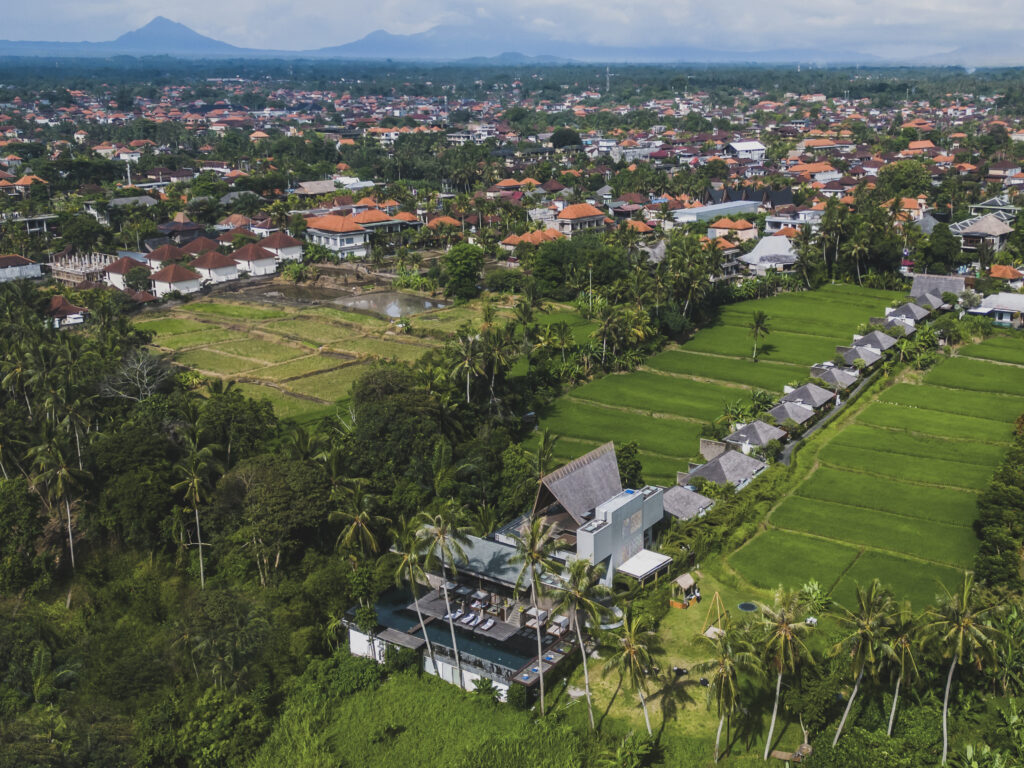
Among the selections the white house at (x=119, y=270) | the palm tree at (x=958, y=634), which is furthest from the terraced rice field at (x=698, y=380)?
the white house at (x=119, y=270)

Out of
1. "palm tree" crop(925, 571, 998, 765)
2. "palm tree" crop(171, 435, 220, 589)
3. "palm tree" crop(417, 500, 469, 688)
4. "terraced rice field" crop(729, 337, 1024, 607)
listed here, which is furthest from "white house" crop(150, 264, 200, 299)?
"palm tree" crop(925, 571, 998, 765)

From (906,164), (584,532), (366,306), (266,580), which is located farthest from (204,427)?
(906,164)

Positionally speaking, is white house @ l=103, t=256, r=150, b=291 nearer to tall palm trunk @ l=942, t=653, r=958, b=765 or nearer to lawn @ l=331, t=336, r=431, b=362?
lawn @ l=331, t=336, r=431, b=362

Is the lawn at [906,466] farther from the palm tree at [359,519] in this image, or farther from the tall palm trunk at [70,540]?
the tall palm trunk at [70,540]

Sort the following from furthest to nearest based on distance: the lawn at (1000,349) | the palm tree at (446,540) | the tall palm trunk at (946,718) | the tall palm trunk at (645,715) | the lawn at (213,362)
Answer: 1. the lawn at (1000,349)
2. the lawn at (213,362)
3. the palm tree at (446,540)
4. the tall palm trunk at (645,715)
5. the tall palm trunk at (946,718)

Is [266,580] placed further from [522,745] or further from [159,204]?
[159,204]

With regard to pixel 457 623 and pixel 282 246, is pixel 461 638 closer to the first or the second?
pixel 457 623
